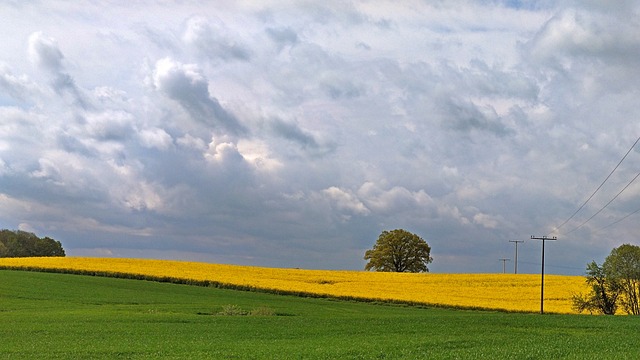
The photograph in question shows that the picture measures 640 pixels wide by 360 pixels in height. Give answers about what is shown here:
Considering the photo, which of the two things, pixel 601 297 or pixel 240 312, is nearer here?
pixel 240 312

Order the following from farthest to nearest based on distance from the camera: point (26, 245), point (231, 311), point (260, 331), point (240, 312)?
point (26, 245)
point (240, 312)
point (231, 311)
point (260, 331)

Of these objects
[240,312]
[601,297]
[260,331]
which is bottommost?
[260,331]

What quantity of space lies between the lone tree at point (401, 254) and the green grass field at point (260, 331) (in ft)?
187

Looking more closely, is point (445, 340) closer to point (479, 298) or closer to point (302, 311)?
point (302, 311)

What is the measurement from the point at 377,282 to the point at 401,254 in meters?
34.6

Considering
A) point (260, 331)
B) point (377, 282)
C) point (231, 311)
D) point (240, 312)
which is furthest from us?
point (377, 282)

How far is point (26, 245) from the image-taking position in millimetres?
140750

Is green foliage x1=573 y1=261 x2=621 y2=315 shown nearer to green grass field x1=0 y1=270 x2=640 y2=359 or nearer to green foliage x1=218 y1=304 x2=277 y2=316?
green grass field x1=0 y1=270 x2=640 y2=359

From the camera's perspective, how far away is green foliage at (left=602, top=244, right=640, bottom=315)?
224 feet

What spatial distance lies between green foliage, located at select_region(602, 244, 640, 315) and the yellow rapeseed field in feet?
17.7

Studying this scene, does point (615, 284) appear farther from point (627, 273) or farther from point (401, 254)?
point (401, 254)

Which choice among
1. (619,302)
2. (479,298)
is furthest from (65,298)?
(619,302)

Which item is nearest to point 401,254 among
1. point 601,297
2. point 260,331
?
point 601,297

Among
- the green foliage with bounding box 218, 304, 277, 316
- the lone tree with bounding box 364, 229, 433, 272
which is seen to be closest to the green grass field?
the green foliage with bounding box 218, 304, 277, 316
